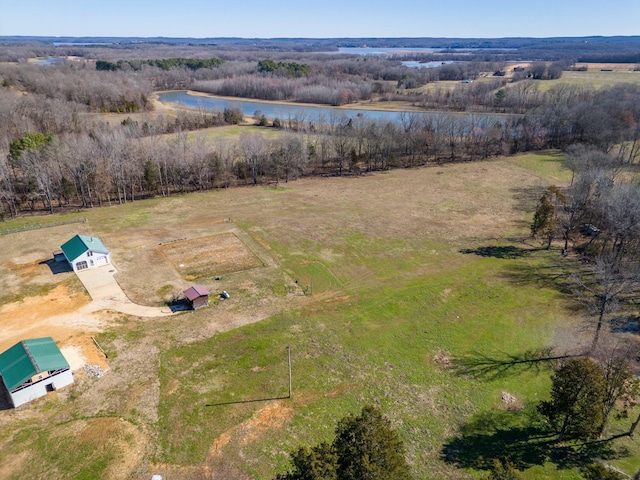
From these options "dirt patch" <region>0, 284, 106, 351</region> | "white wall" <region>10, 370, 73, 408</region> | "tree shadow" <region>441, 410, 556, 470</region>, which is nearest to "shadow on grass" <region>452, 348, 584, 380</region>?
"tree shadow" <region>441, 410, 556, 470</region>

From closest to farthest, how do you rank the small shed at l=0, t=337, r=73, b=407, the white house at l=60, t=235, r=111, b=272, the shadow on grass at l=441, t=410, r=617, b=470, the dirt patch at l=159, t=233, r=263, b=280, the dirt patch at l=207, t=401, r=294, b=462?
the shadow on grass at l=441, t=410, r=617, b=470 → the dirt patch at l=207, t=401, r=294, b=462 → the small shed at l=0, t=337, r=73, b=407 → the white house at l=60, t=235, r=111, b=272 → the dirt patch at l=159, t=233, r=263, b=280

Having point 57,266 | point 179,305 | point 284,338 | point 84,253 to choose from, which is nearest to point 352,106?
point 84,253

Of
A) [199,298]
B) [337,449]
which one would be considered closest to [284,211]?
[199,298]

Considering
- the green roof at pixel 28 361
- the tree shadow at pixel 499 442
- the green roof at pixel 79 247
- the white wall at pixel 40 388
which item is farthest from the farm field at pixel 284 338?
the green roof at pixel 79 247

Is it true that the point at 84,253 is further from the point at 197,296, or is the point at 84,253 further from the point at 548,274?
the point at 548,274

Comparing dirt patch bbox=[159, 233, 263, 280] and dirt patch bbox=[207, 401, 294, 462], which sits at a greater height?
dirt patch bbox=[159, 233, 263, 280]

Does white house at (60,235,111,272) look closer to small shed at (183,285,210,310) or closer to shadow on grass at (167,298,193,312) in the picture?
shadow on grass at (167,298,193,312)
